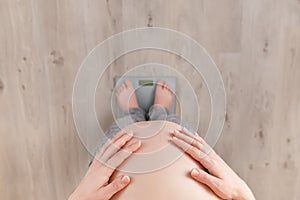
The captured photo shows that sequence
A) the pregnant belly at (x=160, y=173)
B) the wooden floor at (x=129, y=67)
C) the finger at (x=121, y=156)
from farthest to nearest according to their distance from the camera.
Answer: the wooden floor at (x=129, y=67), the finger at (x=121, y=156), the pregnant belly at (x=160, y=173)

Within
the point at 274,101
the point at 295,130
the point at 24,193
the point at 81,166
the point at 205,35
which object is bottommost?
the point at 24,193

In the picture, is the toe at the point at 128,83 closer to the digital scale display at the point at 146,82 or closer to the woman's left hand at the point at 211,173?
the digital scale display at the point at 146,82

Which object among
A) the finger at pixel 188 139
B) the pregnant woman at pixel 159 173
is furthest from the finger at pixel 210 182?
the finger at pixel 188 139

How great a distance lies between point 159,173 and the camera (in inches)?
26.9

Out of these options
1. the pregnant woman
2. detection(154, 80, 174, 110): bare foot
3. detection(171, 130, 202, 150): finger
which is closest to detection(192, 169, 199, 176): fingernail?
the pregnant woman

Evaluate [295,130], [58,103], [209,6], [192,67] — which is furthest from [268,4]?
[58,103]

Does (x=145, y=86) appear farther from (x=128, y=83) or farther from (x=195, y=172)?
(x=195, y=172)

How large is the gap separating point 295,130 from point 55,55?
92cm

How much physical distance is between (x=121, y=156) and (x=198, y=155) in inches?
7.5

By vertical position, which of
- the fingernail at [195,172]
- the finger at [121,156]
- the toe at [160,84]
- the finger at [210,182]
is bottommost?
the finger at [210,182]

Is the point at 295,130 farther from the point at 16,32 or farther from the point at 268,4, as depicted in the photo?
the point at 16,32

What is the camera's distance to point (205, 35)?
1130mm

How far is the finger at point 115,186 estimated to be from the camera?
684 mm

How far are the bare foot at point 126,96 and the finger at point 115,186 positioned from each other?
0.49 meters
